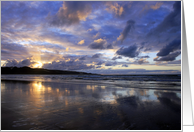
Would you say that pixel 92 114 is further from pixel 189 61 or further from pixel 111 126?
pixel 189 61

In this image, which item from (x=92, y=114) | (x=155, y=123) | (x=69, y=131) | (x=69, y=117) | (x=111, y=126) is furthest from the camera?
(x=92, y=114)

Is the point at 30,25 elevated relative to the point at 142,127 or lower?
elevated

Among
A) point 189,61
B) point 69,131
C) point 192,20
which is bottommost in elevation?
point 69,131

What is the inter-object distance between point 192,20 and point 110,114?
418cm

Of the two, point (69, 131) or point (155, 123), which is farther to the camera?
point (155, 123)

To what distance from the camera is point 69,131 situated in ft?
10.7

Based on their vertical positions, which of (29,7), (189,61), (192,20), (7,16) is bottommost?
(189,61)

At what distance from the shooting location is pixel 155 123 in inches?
147

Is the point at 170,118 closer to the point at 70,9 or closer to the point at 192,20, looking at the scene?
the point at 192,20

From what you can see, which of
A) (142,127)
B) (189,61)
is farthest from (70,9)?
(142,127)

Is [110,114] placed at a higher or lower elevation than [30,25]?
lower

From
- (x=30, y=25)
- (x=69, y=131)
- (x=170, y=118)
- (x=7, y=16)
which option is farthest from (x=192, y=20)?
(x=30, y=25)

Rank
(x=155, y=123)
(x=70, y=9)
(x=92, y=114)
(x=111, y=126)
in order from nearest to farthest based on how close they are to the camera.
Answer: (x=111, y=126), (x=155, y=123), (x=92, y=114), (x=70, y=9)

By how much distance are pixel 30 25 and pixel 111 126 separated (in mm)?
10742
